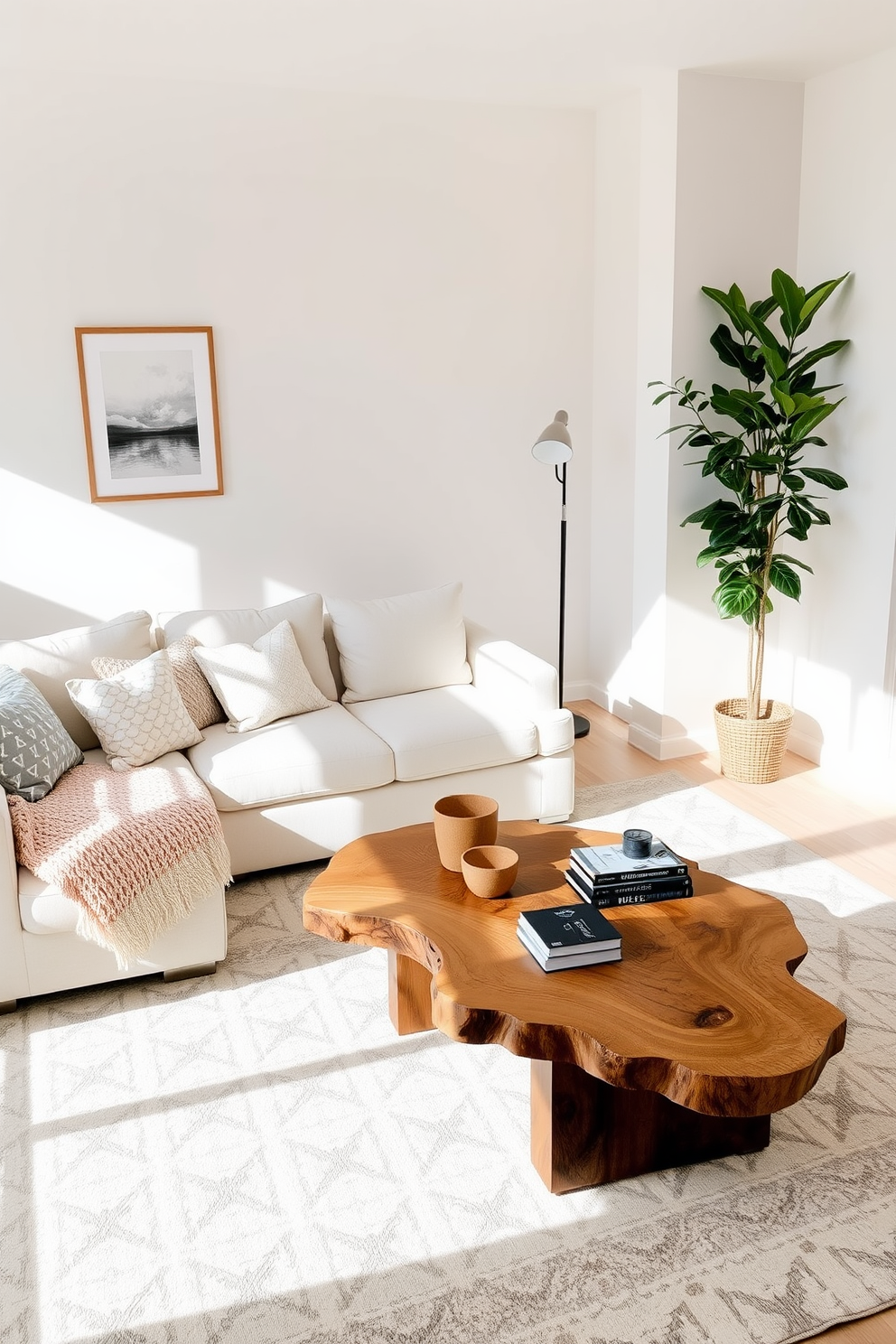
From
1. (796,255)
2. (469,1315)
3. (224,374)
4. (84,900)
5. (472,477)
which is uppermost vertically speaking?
(796,255)

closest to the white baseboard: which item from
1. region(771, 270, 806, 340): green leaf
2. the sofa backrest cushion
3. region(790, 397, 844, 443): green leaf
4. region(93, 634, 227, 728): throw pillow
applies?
region(790, 397, 844, 443): green leaf

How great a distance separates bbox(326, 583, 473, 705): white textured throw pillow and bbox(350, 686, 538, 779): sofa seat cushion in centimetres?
15

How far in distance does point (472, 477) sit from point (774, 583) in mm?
1500

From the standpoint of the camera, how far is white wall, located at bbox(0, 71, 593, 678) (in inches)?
161

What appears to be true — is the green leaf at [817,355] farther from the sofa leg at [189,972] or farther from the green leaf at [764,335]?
the sofa leg at [189,972]

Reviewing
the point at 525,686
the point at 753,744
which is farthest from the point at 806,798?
the point at 525,686

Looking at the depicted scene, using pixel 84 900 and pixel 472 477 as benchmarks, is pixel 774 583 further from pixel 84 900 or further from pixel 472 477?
pixel 84 900

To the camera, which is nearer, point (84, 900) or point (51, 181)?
point (84, 900)

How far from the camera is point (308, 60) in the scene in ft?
12.9

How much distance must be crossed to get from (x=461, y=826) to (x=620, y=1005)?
66cm

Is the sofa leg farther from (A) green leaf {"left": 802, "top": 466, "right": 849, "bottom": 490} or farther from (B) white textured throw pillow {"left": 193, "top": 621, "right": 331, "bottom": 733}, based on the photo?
(A) green leaf {"left": 802, "top": 466, "right": 849, "bottom": 490}

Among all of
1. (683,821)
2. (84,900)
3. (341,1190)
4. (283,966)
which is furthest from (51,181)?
(341,1190)

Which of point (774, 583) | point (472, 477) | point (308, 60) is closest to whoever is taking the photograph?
point (308, 60)

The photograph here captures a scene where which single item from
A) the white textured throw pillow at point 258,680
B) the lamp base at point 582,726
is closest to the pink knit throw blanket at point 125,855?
the white textured throw pillow at point 258,680
